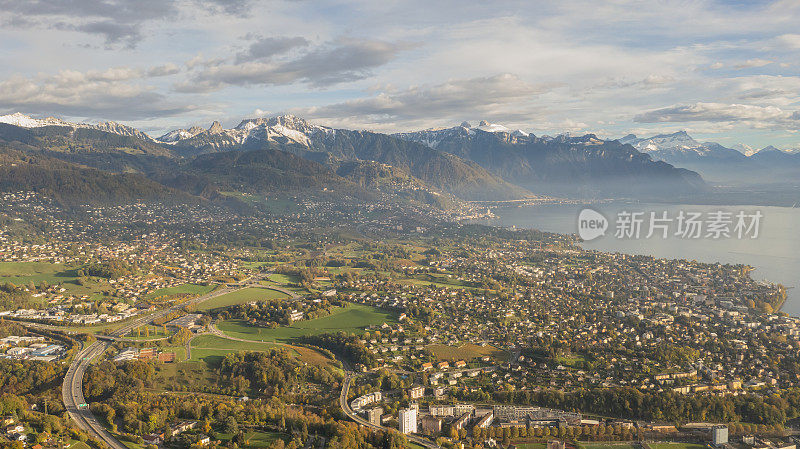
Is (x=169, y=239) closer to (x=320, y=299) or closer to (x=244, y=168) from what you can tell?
(x=320, y=299)

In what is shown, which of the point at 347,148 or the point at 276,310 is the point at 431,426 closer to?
the point at 276,310

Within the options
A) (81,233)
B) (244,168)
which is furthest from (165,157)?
(81,233)

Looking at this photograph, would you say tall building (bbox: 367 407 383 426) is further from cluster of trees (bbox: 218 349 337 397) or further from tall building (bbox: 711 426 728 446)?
tall building (bbox: 711 426 728 446)

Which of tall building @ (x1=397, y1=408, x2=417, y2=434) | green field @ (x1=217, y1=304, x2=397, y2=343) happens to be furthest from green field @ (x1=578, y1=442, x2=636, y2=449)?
green field @ (x1=217, y1=304, x2=397, y2=343)

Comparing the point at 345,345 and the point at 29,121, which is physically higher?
the point at 29,121
